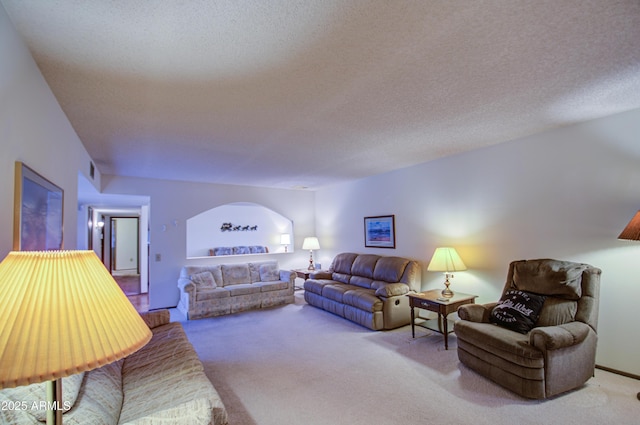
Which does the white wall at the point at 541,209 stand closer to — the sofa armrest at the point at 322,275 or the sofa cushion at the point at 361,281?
the sofa cushion at the point at 361,281

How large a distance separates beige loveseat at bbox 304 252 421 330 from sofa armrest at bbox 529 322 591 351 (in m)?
2.04

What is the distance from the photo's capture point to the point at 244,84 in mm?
2219

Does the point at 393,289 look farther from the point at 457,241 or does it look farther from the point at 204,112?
the point at 204,112

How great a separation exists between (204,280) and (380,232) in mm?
3385

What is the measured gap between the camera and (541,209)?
3.48 metres

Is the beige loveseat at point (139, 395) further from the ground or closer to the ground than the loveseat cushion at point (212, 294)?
further from the ground

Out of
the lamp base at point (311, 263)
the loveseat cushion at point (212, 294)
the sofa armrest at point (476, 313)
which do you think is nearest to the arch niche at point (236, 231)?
the lamp base at point (311, 263)

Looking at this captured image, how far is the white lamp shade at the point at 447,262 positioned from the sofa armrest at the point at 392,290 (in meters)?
0.70

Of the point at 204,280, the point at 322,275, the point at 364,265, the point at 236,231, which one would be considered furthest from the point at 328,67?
the point at 236,231

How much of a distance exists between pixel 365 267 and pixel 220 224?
3650 mm

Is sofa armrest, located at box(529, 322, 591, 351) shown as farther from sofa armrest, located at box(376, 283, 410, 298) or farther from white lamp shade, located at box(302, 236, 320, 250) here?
white lamp shade, located at box(302, 236, 320, 250)

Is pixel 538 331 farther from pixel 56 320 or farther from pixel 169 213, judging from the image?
pixel 169 213

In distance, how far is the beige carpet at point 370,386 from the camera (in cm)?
235

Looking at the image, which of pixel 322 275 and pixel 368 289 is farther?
pixel 322 275
